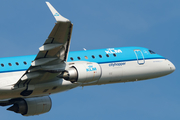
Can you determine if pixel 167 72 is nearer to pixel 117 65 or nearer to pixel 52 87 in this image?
pixel 117 65

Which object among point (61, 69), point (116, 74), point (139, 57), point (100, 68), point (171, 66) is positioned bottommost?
point (61, 69)

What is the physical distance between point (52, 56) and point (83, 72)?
3.34m

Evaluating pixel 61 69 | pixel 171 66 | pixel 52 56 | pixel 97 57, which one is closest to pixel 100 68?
pixel 97 57

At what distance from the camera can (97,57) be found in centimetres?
4084

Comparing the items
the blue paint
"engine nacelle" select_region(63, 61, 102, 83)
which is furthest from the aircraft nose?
"engine nacelle" select_region(63, 61, 102, 83)

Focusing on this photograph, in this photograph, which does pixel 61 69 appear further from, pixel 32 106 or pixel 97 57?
pixel 32 106

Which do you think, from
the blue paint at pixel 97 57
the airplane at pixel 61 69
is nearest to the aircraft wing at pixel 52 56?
the airplane at pixel 61 69

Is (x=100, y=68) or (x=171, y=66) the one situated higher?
(x=171, y=66)

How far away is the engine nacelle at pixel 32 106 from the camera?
140ft

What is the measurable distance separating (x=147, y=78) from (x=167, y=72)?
2.32 m

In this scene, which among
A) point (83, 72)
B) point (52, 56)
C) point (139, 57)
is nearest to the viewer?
point (52, 56)

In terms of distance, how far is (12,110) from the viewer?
140ft

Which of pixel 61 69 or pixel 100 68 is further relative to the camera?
pixel 100 68

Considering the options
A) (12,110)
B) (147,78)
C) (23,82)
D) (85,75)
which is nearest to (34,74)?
(23,82)
